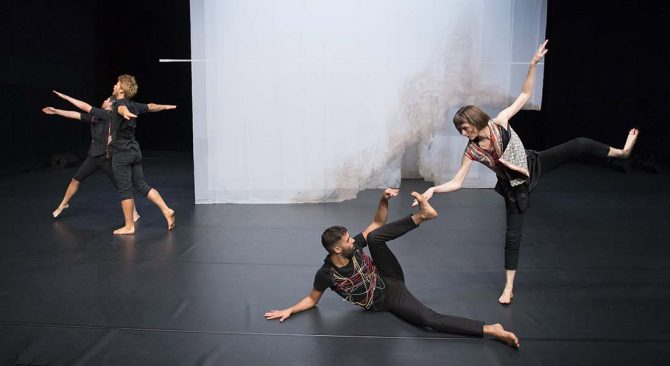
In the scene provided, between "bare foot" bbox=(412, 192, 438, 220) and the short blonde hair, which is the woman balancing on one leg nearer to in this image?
"bare foot" bbox=(412, 192, 438, 220)

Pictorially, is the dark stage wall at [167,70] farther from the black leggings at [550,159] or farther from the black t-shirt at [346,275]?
the black t-shirt at [346,275]

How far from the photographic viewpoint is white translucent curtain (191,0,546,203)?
5562mm

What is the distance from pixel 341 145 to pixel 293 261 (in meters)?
2.24

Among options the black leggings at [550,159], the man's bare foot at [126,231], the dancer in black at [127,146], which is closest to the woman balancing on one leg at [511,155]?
the black leggings at [550,159]

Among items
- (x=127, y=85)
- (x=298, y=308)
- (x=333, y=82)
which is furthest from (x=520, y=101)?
(x=333, y=82)

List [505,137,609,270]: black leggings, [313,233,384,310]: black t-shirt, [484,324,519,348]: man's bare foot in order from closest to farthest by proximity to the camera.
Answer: [484,324,519,348]: man's bare foot < [313,233,384,310]: black t-shirt < [505,137,609,270]: black leggings

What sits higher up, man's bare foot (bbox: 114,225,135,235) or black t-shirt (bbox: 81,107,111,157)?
black t-shirt (bbox: 81,107,111,157)

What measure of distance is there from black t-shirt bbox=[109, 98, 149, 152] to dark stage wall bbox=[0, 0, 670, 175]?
3.96 metres

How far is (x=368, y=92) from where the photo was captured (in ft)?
19.3

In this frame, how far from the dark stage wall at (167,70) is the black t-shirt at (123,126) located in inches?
156

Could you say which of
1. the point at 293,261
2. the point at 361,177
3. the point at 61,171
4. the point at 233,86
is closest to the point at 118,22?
the point at 61,171

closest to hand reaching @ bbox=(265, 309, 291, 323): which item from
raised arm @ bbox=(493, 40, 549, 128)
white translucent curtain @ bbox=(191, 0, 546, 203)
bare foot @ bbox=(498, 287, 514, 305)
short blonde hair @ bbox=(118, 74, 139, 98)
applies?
bare foot @ bbox=(498, 287, 514, 305)

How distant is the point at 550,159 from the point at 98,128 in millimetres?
3323

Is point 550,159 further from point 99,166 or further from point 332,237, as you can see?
point 99,166
